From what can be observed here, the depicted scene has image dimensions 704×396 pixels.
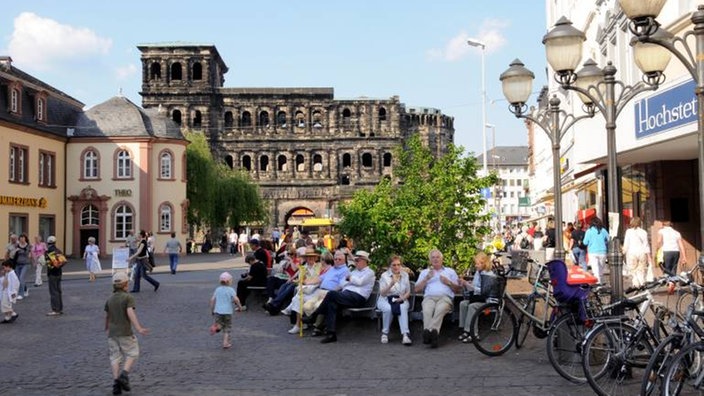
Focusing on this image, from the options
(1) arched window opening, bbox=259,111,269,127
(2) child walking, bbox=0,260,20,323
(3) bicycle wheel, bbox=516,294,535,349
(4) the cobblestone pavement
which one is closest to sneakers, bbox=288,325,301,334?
(4) the cobblestone pavement

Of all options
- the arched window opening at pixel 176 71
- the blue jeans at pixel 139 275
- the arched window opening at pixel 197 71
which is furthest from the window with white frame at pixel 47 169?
the arched window opening at pixel 197 71

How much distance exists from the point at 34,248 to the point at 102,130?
2730cm

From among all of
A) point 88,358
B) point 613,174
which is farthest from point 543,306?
point 88,358

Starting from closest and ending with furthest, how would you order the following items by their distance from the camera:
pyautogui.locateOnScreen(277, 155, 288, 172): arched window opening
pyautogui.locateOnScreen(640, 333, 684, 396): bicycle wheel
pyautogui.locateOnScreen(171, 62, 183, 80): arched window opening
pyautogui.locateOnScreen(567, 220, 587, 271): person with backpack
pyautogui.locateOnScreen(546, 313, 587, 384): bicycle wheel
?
pyautogui.locateOnScreen(640, 333, 684, 396): bicycle wheel, pyautogui.locateOnScreen(546, 313, 587, 384): bicycle wheel, pyautogui.locateOnScreen(567, 220, 587, 271): person with backpack, pyautogui.locateOnScreen(171, 62, 183, 80): arched window opening, pyautogui.locateOnScreen(277, 155, 288, 172): arched window opening

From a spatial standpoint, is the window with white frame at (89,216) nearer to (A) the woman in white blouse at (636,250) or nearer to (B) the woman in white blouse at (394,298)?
(A) the woman in white blouse at (636,250)

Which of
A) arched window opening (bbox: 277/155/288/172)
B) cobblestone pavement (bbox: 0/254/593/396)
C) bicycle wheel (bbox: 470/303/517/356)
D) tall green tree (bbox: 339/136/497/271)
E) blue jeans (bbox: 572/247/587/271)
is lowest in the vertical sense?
cobblestone pavement (bbox: 0/254/593/396)

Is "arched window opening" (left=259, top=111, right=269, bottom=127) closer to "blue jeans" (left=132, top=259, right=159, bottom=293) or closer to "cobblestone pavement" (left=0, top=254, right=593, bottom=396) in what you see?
"blue jeans" (left=132, top=259, right=159, bottom=293)

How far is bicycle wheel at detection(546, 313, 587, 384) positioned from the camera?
8633 mm

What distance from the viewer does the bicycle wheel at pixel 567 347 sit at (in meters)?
8.63

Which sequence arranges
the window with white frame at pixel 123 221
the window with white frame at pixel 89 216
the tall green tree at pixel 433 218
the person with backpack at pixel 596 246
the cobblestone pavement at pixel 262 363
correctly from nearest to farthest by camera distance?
the cobblestone pavement at pixel 262 363 < the tall green tree at pixel 433 218 < the person with backpack at pixel 596 246 < the window with white frame at pixel 89 216 < the window with white frame at pixel 123 221

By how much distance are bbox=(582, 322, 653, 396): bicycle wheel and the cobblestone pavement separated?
1.30 feet

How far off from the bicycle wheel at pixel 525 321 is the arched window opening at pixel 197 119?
238 feet

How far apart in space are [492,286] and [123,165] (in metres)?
44.6

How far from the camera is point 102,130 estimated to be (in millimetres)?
52250
